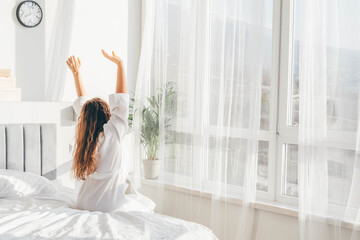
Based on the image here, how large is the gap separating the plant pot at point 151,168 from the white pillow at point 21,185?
3.24ft

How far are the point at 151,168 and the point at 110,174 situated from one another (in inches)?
47.5

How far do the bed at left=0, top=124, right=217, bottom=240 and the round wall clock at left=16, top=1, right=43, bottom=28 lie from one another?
0.80 meters

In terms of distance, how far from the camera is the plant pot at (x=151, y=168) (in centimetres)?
358

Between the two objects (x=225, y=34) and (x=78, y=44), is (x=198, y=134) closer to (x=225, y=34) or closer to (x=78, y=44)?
(x=225, y=34)

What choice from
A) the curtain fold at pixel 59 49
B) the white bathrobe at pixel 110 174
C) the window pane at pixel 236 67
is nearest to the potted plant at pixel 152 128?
the window pane at pixel 236 67

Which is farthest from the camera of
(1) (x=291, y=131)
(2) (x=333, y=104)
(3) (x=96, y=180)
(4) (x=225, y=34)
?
(4) (x=225, y=34)

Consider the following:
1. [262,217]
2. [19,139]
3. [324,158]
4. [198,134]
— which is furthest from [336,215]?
[19,139]

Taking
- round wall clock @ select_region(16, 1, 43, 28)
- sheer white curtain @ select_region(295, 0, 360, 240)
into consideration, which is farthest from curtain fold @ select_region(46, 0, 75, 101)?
sheer white curtain @ select_region(295, 0, 360, 240)

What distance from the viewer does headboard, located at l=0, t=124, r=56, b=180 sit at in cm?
293

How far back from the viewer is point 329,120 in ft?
8.49

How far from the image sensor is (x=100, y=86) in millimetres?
3666

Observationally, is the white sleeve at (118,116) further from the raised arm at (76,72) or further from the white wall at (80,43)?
the white wall at (80,43)

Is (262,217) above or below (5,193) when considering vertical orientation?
below

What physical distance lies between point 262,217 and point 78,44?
2094 millimetres
